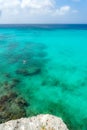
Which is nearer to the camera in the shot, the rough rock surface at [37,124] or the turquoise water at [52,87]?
the rough rock surface at [37,124]

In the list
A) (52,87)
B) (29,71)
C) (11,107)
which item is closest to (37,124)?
(11,107)

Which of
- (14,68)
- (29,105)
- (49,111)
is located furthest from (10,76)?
(49,111)

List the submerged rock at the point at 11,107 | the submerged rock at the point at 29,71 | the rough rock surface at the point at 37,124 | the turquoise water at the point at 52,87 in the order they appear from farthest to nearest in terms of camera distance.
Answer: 1. the submerged rock at the point at 29,71
2. the turquoise water at the point at 52,87
3. the submerged rock at the point at 11,107
4. the rough rock surface at the point at 37,124

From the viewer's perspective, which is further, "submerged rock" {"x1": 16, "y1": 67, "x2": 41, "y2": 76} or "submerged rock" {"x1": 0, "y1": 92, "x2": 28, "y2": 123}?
"submerged rock" {"x1": 16, "y1": 67, "x2": 41, "y2": 76}

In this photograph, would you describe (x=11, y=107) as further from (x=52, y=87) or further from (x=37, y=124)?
(x=37, y=124)

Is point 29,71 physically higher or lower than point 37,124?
lower

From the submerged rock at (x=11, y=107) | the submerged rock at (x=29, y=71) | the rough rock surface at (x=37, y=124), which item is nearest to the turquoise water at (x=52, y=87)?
the submerged rock at (x=29, y=71)

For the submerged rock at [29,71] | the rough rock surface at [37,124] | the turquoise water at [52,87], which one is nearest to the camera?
the rough rock surface at [37,124]

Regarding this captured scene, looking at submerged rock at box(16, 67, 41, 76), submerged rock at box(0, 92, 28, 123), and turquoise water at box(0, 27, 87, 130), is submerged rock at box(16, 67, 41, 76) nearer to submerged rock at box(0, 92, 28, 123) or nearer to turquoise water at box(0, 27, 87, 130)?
turquoise water at box(0, 27, 87, 130)

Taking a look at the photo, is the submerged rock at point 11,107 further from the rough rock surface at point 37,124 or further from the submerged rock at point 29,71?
the rough rock surface at point 37,124

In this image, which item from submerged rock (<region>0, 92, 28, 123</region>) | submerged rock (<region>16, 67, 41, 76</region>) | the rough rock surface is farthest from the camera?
submerged rock (<region>16, 67, 41, 76</region>)

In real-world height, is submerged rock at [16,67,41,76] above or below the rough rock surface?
below

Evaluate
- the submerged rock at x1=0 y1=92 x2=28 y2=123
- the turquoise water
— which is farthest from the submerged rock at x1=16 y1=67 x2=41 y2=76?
the submerged rock at x1=0 y1=92 x2=28 y2=123
